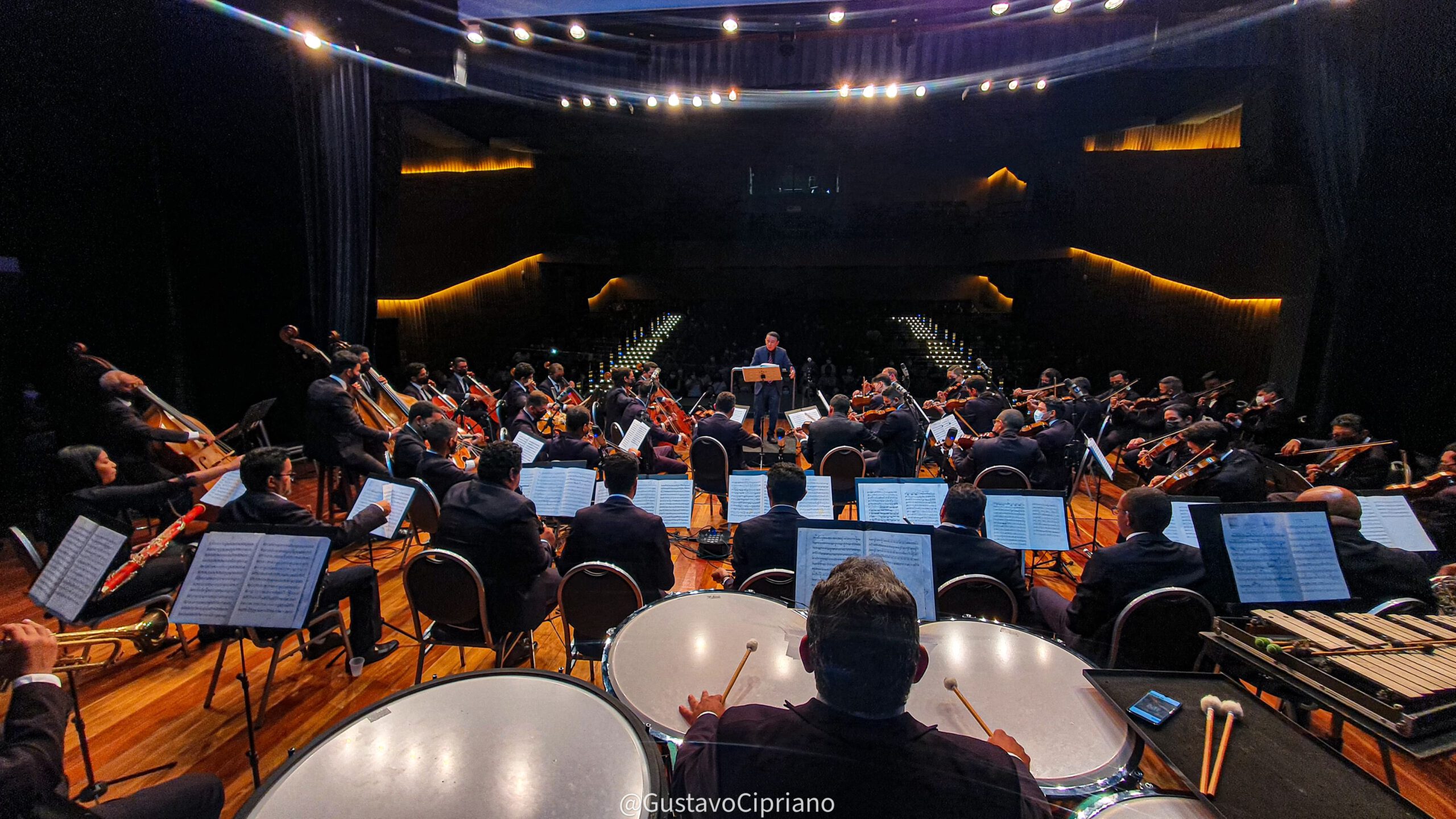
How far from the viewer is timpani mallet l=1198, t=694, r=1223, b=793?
4.17 feet

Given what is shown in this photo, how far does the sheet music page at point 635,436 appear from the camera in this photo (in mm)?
4746

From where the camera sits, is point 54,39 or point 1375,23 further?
point 1375,23

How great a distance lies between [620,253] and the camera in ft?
55.4

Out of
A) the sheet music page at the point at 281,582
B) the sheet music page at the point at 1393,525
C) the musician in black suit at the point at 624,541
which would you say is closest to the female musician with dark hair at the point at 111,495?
the sheet music page at the point at 281,582

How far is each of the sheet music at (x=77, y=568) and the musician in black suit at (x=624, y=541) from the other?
1.70 meters

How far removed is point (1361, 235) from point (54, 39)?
1207cm

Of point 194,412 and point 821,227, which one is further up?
point 821,227

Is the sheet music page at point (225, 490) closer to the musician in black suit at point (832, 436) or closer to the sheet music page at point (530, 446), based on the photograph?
the sheet music page at point (530, 446)

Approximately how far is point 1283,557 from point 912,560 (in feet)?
5.34

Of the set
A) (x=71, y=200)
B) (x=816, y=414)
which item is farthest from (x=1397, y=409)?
(x=71, y=200)

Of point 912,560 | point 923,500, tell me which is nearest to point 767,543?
point 912,560

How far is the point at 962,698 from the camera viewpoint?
160cm

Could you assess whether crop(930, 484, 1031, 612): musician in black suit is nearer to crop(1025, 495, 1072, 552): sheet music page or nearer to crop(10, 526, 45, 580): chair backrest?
crop(1025, 495, 1072, 552): sheet music page

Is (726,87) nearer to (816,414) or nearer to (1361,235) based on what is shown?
(816,414)
